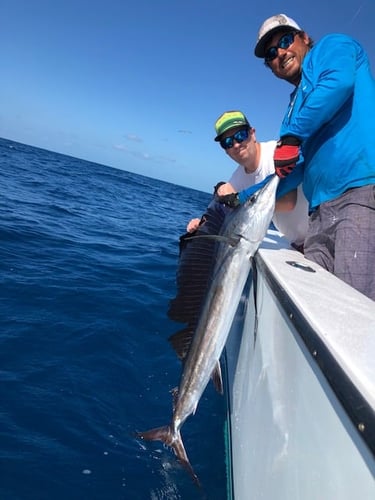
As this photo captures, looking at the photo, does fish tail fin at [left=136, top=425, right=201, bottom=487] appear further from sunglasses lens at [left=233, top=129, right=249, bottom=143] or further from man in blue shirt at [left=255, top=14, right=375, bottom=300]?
sunglasses lens at [left=233, top=129, right=249, bottom=143]

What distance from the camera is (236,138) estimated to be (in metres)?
3.02

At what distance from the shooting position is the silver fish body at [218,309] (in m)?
1.88

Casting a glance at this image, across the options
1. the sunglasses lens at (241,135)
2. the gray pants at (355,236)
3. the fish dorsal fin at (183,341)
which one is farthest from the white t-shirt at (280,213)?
the fish dorsal fin at (183,341)

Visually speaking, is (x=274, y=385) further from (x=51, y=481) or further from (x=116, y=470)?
(x=51, y=481)

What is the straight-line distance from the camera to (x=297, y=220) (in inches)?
114

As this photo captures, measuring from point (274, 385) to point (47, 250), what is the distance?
5.41m

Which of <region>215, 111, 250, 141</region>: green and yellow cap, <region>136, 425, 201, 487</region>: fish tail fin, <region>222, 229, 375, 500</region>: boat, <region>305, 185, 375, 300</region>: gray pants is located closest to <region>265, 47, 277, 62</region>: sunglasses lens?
<region>215, 111, 250, 141</region>: green and yellow cap

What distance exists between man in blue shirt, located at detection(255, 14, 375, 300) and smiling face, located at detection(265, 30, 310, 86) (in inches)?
2.1

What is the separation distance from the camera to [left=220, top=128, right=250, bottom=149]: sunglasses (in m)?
3.01

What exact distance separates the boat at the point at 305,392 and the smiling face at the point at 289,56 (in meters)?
1.31

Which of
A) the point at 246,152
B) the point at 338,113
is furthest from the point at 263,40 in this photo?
the point at 246,152

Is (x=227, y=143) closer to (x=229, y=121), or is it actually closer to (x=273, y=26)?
(x=229, y=121)

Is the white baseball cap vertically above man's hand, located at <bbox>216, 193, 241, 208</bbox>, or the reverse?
the white baseball cap

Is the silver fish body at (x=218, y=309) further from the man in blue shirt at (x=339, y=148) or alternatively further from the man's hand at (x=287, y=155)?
the man in blue shirt at (x=339, y=148)
